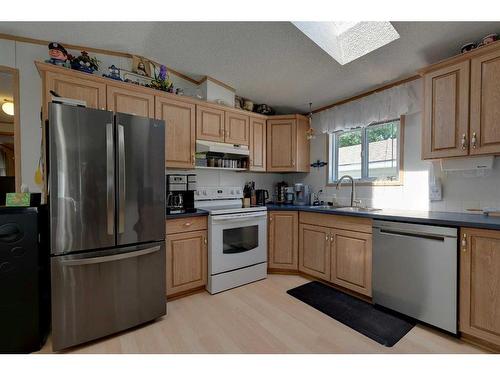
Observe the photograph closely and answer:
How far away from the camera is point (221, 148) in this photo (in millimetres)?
2635

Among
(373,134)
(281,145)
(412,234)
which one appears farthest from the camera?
(281,145)

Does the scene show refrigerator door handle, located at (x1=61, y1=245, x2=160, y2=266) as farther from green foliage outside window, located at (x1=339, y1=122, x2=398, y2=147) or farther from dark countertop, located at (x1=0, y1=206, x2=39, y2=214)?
green foliage outside window, located at (x1=339, y1=122, x2=398, y2=147)

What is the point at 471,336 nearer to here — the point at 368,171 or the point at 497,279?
the point at 497,279

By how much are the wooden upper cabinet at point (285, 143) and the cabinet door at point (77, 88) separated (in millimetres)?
2012

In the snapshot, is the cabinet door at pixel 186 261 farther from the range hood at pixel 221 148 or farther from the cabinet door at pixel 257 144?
the cabinet door at pixel 257 144

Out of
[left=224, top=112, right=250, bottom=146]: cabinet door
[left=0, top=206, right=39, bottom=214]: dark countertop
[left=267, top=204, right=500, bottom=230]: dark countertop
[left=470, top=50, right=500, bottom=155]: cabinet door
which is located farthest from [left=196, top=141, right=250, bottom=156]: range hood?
[left=470, top=50, right=500, bottom=155]: cabinet door

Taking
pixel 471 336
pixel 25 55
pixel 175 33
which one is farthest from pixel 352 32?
pixel 25 55

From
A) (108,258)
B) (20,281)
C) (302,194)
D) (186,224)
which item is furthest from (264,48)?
(20,281)

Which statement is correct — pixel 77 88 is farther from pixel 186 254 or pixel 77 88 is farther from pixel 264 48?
pixel 186 254

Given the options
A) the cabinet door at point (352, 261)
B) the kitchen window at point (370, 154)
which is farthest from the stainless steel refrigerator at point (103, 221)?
the kitchen window at point (370, 154)

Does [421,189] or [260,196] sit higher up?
[421,189]

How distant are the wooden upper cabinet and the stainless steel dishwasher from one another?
4.80 ft

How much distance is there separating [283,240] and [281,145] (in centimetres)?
132

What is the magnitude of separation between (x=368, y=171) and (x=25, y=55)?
12.2 feet
